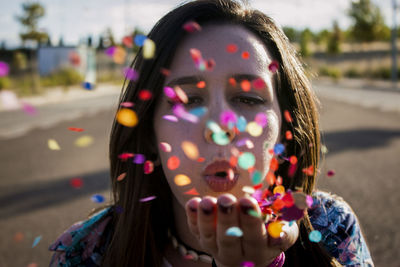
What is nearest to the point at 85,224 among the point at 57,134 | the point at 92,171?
the point at 92,171

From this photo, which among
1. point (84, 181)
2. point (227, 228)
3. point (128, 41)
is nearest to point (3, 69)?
point (128, 41)

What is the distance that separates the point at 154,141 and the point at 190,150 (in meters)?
0.33

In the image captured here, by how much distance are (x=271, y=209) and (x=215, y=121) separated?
12.9 inches

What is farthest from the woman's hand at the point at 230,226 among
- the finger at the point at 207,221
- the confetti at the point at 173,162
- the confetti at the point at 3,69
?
the confetti at the point at 3,69

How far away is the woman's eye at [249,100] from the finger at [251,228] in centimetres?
50

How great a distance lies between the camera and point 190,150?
1364 mm

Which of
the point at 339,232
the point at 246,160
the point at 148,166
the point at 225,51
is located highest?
the point at 225,51

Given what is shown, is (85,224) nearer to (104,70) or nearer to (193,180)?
(193,180)

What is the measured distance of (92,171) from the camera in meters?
6.19

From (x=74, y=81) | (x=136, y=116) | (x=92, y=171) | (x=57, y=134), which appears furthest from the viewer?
(x=74, y=81)

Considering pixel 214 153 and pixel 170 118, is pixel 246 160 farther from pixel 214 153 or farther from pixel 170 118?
pixel 170 118

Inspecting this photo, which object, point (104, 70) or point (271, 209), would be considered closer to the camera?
point (271, 209)

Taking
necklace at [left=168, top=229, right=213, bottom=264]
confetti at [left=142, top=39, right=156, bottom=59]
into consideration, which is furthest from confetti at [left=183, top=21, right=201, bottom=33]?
necklace at [left=168, top=229, right=213, bottom=264]

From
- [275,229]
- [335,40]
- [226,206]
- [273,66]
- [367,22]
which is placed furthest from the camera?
[335,40]
